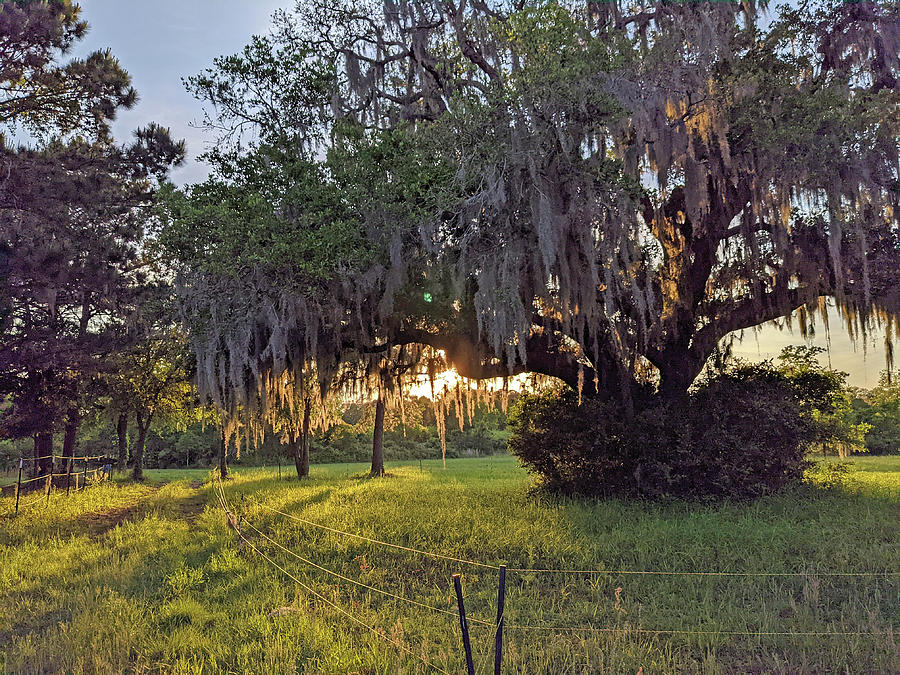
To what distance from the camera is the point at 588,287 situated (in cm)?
965

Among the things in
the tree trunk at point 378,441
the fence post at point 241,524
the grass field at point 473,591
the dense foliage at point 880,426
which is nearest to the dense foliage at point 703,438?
the grass field at point 473,591

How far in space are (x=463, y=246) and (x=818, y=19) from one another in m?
8.84

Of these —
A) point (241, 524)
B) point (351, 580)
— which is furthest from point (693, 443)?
point (241, 524)

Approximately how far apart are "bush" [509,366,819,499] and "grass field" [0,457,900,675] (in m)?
0.70

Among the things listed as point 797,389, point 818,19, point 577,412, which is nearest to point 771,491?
point 797,389

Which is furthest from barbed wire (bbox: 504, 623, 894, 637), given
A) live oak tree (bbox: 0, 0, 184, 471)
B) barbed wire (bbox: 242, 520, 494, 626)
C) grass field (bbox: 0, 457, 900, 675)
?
live oak tree (bbox: 0, 0, 184, 471)

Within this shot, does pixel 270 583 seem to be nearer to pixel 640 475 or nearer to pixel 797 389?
pixel 640 475

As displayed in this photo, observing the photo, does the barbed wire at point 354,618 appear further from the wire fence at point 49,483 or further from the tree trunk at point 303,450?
the tree trunk at point 303,450

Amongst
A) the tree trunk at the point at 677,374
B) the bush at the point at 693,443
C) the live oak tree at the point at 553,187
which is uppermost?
the live oak tree at the point at 553,187

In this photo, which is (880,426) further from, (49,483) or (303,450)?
(49,483)

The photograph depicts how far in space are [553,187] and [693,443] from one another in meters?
6.13

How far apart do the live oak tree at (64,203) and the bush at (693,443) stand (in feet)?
37.2

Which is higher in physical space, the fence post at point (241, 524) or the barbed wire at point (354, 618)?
the barbed wire at point (354, 618)

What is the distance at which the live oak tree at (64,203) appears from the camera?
458 inches
